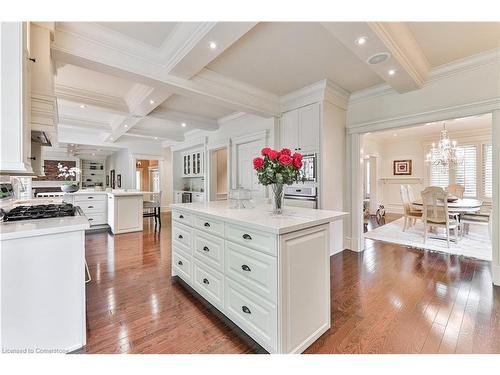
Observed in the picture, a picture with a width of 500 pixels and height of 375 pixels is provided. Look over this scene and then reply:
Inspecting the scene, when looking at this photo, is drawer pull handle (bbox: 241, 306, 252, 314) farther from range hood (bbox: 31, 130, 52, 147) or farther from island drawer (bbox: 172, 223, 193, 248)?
range hood (bbox: 31, 130, 52, 147)

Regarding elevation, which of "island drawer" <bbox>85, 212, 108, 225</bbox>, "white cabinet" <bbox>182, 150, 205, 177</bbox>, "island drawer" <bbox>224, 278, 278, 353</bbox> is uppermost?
"white cabinet" <bbox>182, 150, 205, 177</bbox>

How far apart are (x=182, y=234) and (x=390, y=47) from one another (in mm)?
2830

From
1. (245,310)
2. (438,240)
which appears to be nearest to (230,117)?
(245,310)

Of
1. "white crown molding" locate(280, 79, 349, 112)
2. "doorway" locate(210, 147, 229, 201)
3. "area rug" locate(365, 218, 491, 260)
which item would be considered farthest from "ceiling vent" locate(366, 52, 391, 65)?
"doorway" locate(210, 147, 229, 201)

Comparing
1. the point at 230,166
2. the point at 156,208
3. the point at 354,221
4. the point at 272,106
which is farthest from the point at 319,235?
the point at 156,208

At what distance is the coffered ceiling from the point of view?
2.12 meters

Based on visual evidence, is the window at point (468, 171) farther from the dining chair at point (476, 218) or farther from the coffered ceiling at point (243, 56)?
the coffered ceiling at point (243, 56)

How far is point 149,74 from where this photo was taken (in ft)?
8.40

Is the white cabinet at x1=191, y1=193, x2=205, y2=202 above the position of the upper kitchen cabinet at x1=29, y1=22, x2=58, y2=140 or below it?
below

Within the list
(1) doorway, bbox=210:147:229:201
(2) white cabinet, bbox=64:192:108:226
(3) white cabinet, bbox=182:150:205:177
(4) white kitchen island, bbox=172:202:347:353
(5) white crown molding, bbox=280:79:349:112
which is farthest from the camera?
(3) white cabinet, bbox=182:150:205:177

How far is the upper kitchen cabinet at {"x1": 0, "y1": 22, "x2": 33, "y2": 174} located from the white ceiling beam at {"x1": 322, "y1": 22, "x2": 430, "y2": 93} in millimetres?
2118

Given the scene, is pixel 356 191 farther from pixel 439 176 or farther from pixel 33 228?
pixel 439 176

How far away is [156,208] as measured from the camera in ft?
19.5

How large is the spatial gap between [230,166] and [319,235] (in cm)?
380
